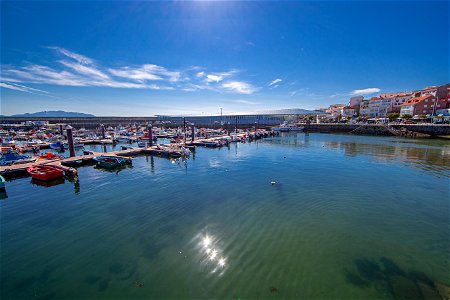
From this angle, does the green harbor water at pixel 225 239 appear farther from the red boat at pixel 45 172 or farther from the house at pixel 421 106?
the house at pixel 421 106

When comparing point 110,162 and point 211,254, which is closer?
point 211,254

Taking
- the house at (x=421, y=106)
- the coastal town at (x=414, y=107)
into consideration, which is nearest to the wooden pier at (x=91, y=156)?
the coastal town at (x=414, y=107)

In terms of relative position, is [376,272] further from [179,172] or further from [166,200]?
[179,172]

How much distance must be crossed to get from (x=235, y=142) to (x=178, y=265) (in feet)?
→ 173

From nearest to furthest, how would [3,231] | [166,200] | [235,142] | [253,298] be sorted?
[253,298] → [3,231] → [166,200] → [235,142]

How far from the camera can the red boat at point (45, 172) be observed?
72.4 feet

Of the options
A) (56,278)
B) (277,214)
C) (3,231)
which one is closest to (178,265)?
(56,278)

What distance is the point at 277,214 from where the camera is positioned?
14.7 meters

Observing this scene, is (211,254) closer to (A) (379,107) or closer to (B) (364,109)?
(A) (379,107)

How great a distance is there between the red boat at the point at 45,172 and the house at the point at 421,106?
123095 millimetres

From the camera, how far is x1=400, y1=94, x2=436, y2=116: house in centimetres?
8175

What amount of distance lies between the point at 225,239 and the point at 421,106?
11529 cm

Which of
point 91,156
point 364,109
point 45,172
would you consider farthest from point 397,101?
point 45,172

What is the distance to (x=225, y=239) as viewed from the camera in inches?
461
